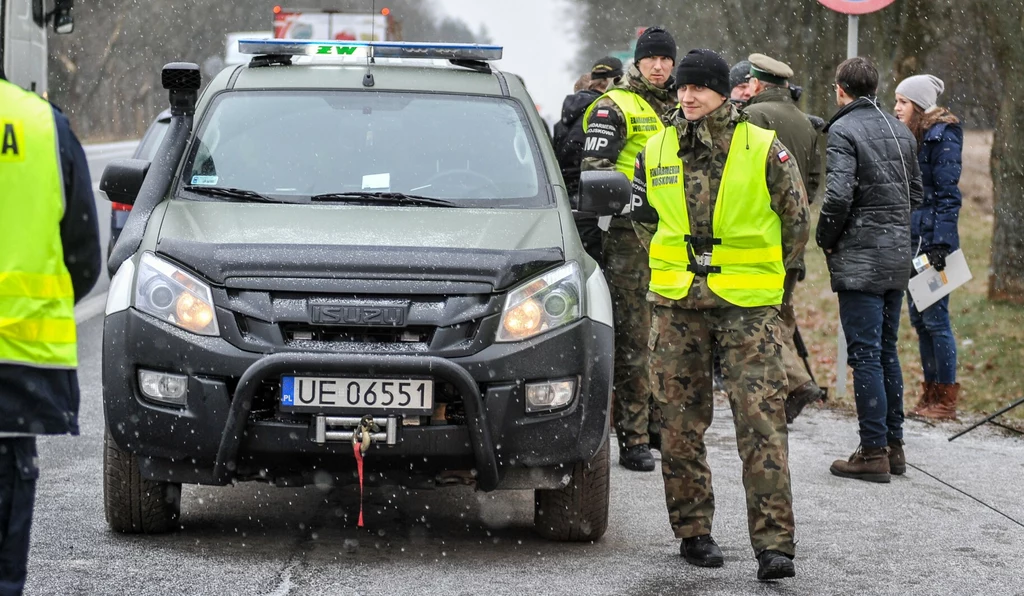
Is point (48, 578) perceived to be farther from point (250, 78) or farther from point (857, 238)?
point (857, 238)

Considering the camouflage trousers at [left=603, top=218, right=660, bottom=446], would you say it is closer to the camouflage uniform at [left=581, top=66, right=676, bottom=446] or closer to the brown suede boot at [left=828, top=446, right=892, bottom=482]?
the camouflage uniform at [left=581, top=66, right=676, bottom=446]

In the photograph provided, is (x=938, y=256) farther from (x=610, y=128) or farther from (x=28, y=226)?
(x=28, y=226)

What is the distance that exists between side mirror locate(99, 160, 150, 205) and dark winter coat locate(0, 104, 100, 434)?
234cm

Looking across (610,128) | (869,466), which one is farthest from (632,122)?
(869,466)

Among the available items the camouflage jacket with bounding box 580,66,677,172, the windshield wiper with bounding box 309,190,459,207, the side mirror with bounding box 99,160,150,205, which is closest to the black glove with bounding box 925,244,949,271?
the camouflage jacket with bounding box 580,66,677,172

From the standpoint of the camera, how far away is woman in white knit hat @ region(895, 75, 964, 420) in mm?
8859

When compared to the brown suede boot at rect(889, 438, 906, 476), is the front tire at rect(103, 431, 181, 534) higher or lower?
higher

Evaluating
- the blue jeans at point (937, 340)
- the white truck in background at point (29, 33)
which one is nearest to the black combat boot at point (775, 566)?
the blue jeans at point (937, 340)

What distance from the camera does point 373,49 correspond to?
24.3 ft

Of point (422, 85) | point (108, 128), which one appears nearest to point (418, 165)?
point (422, 85)

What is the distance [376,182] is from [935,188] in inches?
158

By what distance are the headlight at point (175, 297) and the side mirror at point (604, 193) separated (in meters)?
1.73

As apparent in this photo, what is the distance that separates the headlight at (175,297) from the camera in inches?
220

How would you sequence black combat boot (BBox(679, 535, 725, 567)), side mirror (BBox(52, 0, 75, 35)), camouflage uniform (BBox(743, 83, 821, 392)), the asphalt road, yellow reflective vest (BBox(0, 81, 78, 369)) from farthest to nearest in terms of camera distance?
side mirror (BBox(52, 0, 75, 35)), camouflage uniform (BBox(743, 83, 821, 392)), black combat boot (BBox(679, 535, 725, 567)), the asphalt road, yellow reflective vest (BBox(0, 81, 78, 369))
